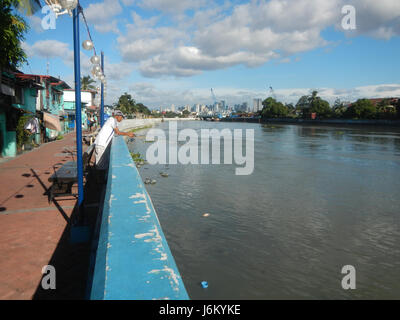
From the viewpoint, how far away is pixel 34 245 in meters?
5.20

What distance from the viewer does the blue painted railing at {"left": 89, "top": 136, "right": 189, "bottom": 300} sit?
1926 mm

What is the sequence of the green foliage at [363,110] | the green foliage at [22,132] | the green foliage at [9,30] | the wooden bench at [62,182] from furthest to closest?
the green foliage at [363,110] < the green foliage at [22,132] < the green foliage at [9,30] < the wooden bench at [62,182]

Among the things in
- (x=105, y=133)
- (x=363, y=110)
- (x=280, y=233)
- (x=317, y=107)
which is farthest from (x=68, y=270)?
(x=317, y=107)

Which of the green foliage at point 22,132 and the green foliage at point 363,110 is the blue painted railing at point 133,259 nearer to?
the green foliage at point 22,132

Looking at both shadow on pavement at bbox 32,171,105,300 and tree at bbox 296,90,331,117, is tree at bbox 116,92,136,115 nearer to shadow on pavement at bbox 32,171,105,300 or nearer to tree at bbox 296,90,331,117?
tree at bbox 296,90,331,117

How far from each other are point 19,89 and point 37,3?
9773mm

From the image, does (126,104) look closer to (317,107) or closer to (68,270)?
(317,107)

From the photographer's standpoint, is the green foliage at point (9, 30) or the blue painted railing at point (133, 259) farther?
the green foliage at point (9, 30)

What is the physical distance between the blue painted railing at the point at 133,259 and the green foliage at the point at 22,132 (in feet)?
51.8

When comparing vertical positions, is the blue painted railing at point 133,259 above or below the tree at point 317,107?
below

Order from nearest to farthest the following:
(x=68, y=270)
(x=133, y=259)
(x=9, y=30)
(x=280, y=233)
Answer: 1. (x=133, y=259)
2. (x=68, y=270)
3. (x=280, y=233)
4. (x=9, y=30)

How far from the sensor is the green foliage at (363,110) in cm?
7775

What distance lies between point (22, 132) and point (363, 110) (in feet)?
274

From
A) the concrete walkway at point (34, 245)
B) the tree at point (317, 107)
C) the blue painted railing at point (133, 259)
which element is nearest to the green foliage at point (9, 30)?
the concrete walkway at point (34, 245)
